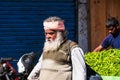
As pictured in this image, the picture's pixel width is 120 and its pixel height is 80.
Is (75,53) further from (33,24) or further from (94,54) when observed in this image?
(33,24)

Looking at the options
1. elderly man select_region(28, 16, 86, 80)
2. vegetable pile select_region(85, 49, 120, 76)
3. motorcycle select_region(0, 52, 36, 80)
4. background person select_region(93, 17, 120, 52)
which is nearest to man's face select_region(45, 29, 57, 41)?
elderly man select_region(28, 16, 86, 80)

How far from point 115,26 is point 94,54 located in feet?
3.53

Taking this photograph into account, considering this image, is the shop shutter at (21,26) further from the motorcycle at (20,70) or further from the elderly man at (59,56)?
the elderly man at (59,56)

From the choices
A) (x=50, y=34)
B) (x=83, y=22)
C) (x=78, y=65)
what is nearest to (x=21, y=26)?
(x=83, y=22)

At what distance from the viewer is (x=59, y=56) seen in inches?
221

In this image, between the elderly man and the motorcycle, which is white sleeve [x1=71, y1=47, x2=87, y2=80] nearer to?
the elderly man

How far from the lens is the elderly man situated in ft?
18.1

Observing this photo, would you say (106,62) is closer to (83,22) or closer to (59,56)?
(59,56)

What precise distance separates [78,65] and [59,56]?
270mm

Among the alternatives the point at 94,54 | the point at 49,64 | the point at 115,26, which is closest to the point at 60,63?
the point at 49,64

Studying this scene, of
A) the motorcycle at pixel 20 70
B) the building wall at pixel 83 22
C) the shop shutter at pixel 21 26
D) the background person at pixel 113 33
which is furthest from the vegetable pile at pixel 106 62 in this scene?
the shop shutter at pixel 21 26

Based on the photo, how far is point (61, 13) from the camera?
11.1 meters

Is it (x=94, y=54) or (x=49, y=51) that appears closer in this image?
(x=49, y=51)

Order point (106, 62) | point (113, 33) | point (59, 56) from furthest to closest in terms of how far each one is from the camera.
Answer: point (113, 33)
point (106, 62)
point (59, 56)
